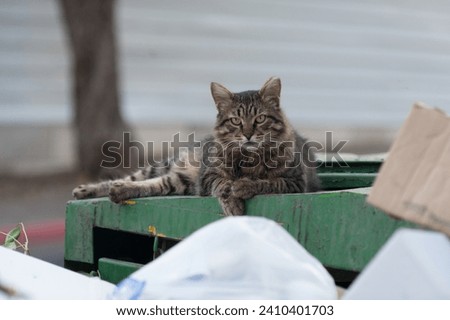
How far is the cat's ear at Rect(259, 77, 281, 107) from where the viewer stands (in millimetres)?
4461

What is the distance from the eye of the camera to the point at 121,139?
35.9ft

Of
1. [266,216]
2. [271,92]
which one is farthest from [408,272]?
[271,92]

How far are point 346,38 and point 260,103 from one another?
10822mm

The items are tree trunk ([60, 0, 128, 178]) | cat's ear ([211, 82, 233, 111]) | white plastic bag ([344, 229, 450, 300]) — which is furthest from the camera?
tree trunk ([60, 0, 128, 178])

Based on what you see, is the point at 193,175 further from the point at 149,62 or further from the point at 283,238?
the point at 149,62

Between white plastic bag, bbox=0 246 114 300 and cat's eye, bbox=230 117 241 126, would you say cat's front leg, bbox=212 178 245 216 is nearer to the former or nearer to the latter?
cat's eye, bbox=230 117 241 126

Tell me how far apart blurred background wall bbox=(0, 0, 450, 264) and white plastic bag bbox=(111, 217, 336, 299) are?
6599 millimetres

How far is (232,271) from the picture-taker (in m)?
2.60

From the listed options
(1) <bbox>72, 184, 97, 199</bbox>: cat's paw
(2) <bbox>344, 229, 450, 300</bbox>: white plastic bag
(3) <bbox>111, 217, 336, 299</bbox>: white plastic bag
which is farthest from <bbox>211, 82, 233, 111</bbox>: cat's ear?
(2) <bbox>344, 229, 450, 300</bbox>: white plastic bag

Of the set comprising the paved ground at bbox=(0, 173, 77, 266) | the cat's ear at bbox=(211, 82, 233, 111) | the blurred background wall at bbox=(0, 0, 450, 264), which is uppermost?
the cat's ear at bbox=(211, 82, 233, 111)

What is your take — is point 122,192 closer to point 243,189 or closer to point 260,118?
point 243,189

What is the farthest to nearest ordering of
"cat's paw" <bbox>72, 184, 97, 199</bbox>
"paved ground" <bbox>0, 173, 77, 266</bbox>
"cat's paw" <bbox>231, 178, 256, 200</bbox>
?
"paved ground" <bbox>0, 173, 77, 266</bbox>, "cat's paw" <bbox>72, 184, 97, 199</bbox>, "cat's paw" <bbox>231, 178, 256, 200</bbox>

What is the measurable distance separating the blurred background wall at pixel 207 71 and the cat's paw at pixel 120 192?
4946mm

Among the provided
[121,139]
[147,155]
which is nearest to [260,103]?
[121,139]
